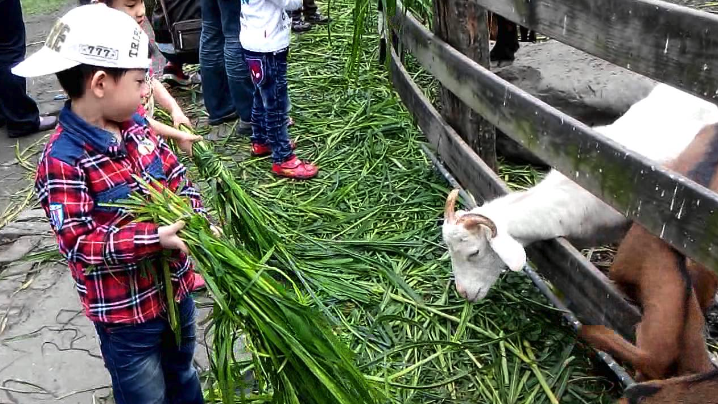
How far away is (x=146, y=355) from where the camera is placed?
2.48 metres

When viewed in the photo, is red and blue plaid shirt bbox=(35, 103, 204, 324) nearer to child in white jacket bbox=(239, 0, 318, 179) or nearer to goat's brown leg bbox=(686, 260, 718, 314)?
goat's brown leg bbox=(686, 260, 718, 314)

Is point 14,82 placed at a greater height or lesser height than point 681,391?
lesser

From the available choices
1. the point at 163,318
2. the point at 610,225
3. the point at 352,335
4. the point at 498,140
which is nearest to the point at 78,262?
the point at 163,318

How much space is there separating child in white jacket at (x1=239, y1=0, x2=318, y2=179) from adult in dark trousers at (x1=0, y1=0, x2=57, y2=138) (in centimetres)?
233

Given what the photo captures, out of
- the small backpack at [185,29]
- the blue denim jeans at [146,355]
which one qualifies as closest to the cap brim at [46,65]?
the blue denim jeans at [146,355]

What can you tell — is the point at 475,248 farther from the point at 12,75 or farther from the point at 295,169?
the point at 12,75

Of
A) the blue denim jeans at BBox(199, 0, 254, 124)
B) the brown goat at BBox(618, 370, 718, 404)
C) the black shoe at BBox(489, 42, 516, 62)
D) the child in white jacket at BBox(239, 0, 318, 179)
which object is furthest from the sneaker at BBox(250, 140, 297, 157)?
the brown goat at BBox(618, 370, 718, 404)

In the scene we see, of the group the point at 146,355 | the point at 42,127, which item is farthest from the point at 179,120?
the point at 42,127

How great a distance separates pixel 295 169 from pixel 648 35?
292cm

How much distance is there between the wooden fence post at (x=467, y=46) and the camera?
155 inches

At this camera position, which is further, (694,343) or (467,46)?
(467,46)

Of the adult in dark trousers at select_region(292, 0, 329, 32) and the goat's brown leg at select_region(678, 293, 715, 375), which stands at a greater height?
the goat's brown leg at select_region(678, 293, 715, 375)

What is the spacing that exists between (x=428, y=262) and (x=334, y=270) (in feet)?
1.76

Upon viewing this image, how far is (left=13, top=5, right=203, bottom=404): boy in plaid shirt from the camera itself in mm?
2113
